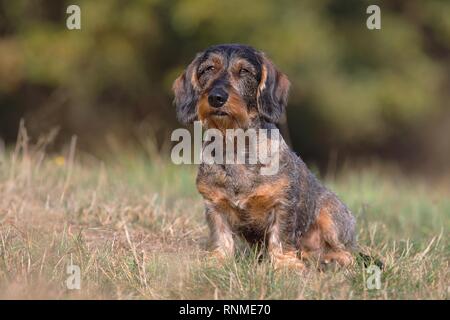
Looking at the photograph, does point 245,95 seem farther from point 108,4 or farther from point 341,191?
point 108,4

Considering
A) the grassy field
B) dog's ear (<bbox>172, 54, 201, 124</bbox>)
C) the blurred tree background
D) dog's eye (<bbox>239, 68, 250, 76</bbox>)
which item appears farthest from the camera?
the blurred tree background

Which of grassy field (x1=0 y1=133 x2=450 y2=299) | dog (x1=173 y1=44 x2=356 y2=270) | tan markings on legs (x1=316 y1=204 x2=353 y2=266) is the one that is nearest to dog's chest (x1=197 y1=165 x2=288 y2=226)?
dog (x1=173 y1=44 x2=356 y2=270)

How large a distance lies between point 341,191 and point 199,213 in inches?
91.3

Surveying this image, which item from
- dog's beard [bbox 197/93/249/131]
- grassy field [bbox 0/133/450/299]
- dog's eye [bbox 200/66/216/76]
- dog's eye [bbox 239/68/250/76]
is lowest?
grassy field [bbox 0/133/450/299]

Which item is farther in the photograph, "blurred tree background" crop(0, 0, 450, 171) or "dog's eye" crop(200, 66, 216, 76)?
"blurred tree background" crop(0, 0, 450, 171)

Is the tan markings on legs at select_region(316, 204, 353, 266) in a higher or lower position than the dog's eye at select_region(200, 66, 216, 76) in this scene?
lower

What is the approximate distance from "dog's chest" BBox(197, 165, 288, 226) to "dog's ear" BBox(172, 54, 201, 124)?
0.46 m

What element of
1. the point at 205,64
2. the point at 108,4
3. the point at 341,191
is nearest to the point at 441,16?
the point at 108,4

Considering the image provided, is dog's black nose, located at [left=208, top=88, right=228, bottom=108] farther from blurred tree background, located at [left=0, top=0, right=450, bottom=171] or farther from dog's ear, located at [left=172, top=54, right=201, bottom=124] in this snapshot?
blurred tree background, located at [left=0, top=0, right=450, bottom=171]

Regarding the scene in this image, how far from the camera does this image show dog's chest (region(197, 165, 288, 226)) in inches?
223

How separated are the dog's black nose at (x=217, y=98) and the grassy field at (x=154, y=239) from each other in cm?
99

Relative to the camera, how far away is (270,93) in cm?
584

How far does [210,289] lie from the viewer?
4855 millimetres

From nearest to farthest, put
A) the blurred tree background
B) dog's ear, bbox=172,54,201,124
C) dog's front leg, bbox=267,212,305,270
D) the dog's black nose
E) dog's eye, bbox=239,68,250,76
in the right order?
the dog's black nose → dog's front leg, bbox=267,212,305,270 → dog's eye, bbox=239,68,250,76 → dog's ear, bbox=172,54,201,124 → the blurred tree background
